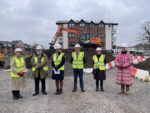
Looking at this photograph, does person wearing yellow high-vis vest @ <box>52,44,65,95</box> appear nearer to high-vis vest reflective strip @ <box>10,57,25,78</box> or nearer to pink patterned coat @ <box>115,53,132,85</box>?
high-vis vest reflective strip @ <box>10,57,25,78</box>

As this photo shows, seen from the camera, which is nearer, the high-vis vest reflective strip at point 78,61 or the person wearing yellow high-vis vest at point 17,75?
the person wearing yellow high-vis vest at point 17,75

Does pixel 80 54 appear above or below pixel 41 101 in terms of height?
above

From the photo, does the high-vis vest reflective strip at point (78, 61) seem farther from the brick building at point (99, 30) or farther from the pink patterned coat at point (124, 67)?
the brick building at point (99, 30)

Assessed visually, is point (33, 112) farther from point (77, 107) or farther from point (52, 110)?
point (77, 107)

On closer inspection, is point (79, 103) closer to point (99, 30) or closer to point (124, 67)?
point (124, 67)

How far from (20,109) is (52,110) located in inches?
41.3

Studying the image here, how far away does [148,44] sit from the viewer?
85812 millimetres

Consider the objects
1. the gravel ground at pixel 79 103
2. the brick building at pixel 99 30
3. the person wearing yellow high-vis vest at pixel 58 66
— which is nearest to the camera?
the gravel ground at pixel 79 103

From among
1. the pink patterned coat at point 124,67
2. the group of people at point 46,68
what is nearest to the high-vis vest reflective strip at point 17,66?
the group of people at point 46,68

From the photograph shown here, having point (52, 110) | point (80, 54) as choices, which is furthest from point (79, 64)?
point (52, 110)

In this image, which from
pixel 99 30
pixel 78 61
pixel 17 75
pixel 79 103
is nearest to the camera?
pixel 79 103

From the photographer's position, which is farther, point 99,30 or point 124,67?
point 99,30

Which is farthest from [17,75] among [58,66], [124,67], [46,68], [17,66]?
[124,67]

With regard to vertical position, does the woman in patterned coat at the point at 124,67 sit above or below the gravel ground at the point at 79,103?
above
